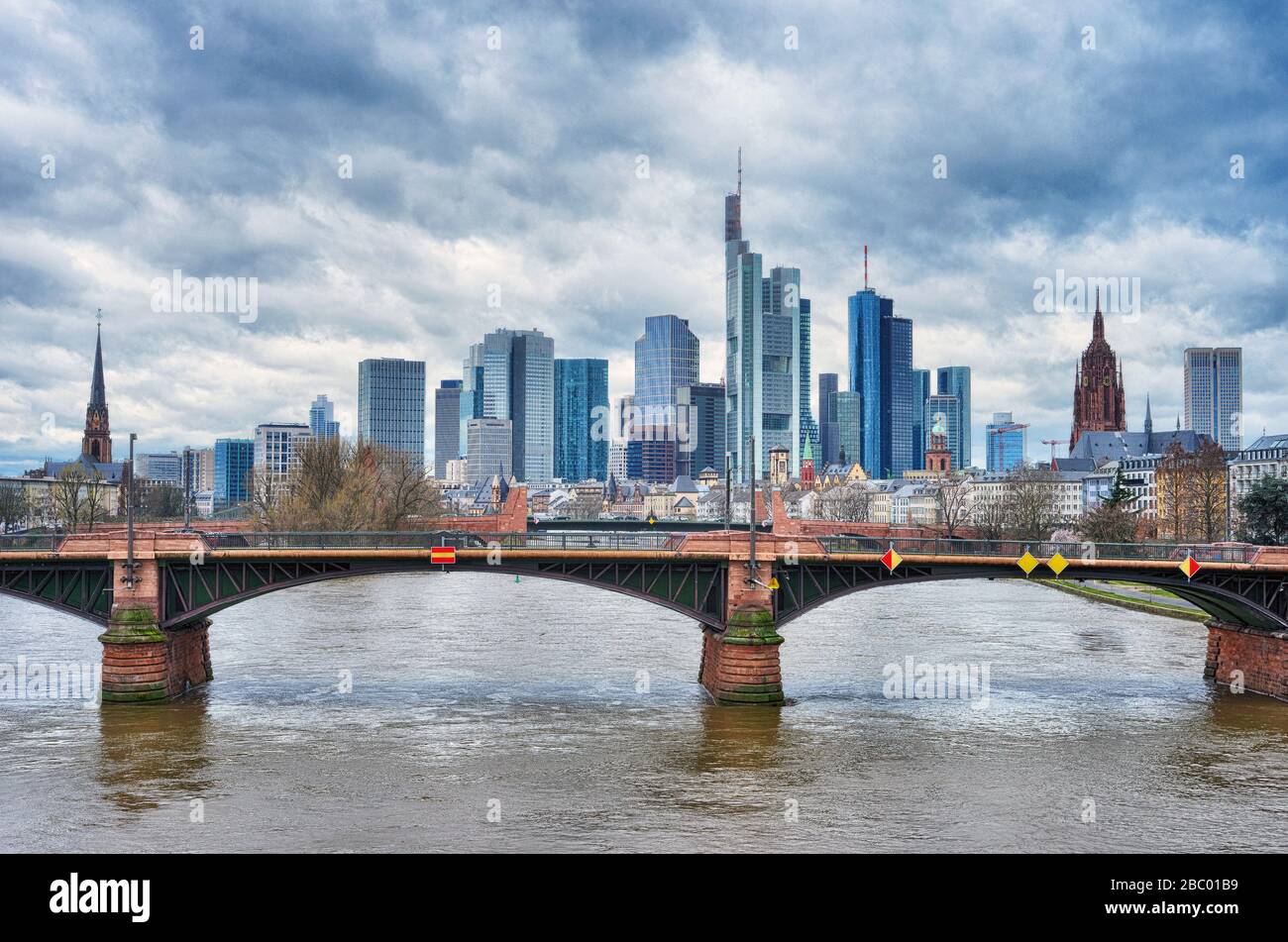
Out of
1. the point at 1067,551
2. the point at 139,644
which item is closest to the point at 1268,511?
the point at 1067,551

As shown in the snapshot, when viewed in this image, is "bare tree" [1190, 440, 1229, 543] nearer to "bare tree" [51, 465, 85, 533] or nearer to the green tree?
the green tree

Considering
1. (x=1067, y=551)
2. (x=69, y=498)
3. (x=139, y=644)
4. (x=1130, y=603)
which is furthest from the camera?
(x=69, y=498)

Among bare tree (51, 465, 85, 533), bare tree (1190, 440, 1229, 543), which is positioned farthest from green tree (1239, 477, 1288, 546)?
bare tree (51, 465, 85, 533)

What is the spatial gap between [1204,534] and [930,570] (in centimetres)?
7479

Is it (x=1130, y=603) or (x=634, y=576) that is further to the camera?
(x=1130, y=603)

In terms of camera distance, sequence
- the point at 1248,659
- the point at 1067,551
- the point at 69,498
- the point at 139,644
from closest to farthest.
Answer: the point at 139,644 → the point at 1248,659 → the point at 1067,551 → the point at 69,498

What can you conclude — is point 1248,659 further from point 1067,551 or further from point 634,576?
point 634,576

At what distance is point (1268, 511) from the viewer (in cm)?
8688

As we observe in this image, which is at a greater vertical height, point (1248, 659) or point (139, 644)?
point (139, 644)

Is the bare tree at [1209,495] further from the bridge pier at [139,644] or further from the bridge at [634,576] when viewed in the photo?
the bridge pier at [139,644]

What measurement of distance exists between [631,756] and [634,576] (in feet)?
39.1

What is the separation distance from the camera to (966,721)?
1865 inches

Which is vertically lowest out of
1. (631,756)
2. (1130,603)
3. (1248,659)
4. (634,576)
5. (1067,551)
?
(631,756)
